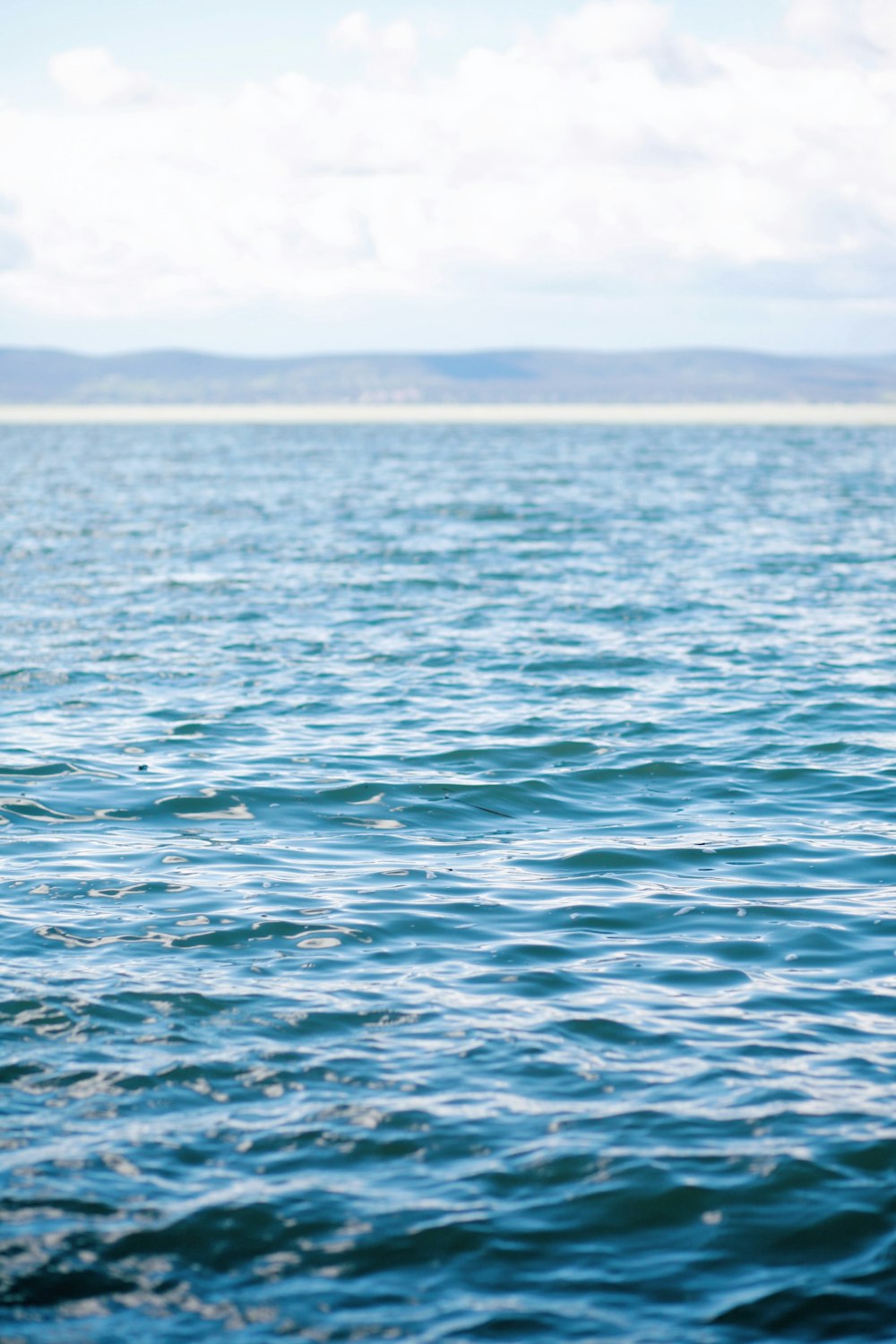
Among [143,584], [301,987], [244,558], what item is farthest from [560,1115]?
[244,558]

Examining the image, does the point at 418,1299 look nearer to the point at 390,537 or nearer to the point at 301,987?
Result: the point at 301,987

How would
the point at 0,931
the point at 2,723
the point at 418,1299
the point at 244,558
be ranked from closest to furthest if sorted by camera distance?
1. the point at 418,1299
2. the point at 0,931
3. the point at 2,723
4. the point at 244,558

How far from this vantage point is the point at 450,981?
30.9 feet

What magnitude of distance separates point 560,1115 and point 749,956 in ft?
8.72

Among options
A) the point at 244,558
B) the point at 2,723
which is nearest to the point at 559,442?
the point at 244,558

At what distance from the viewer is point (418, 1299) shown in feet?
20.5

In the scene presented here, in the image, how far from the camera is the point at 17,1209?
267 inches

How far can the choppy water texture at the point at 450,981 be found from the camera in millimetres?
6469

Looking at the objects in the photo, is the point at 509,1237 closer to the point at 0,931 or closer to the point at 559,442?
the point at 0,931

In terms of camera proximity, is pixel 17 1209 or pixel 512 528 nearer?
pixel 17 1209

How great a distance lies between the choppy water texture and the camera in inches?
255

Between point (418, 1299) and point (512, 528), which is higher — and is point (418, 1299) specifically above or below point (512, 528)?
below

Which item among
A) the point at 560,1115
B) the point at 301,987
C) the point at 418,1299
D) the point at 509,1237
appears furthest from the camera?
the point at 301,987

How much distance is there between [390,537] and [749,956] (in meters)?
29.7
